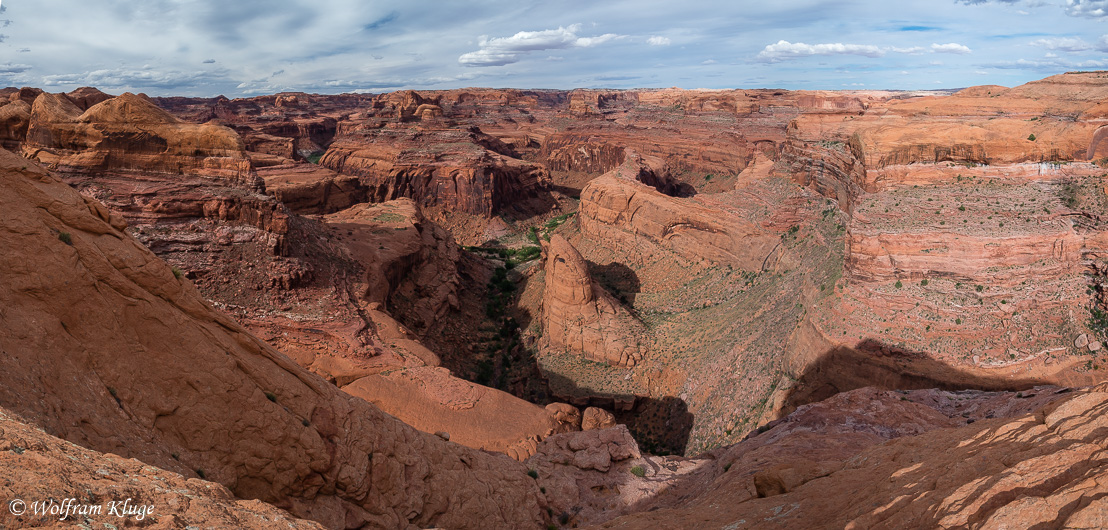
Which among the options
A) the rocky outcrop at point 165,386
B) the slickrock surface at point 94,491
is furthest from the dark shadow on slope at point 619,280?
the slickrock surface at point 94,491

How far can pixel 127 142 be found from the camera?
23.2 meters

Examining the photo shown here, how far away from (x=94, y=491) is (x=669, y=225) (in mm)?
35271

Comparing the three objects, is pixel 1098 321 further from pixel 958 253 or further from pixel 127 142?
pixel 127 142

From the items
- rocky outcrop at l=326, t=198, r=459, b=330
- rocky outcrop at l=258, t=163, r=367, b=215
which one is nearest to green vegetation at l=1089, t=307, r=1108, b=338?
rocky outcrop at l=326, t=198, r=459, b=330

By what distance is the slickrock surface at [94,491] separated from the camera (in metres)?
4.54

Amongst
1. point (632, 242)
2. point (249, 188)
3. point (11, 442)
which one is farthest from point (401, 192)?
point (11, 442)

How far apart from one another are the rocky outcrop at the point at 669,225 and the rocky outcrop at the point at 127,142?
2592 cm

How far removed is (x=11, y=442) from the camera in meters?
5.00

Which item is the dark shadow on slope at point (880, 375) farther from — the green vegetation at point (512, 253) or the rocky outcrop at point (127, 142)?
the green vegetation at point (512, 253)

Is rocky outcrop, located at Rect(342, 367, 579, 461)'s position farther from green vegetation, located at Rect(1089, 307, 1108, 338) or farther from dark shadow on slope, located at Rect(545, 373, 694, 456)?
green vegetation, located at Rect(1089, 307, 1108, 338)

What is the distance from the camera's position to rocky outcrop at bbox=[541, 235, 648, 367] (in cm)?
2827

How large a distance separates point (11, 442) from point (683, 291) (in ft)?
104

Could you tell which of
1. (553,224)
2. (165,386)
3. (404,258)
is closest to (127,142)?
(404,258)

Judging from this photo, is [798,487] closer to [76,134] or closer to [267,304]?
[267,304]
